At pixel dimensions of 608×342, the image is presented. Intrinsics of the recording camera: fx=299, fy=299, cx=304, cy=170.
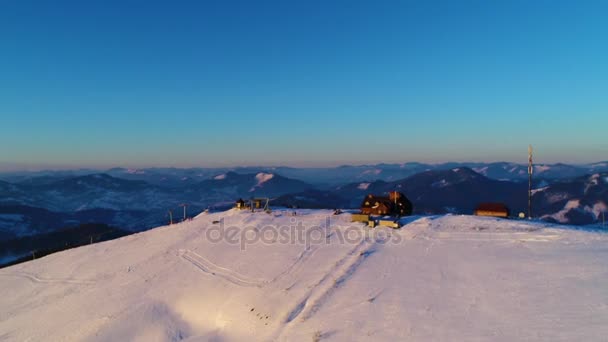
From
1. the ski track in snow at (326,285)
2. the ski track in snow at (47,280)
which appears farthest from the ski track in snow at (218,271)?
the ski track in snow at (47,280)

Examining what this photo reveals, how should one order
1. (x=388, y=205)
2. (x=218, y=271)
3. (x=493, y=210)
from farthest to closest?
(x=493, y=210)
(x=388, y=205)
(x=218, y=271)

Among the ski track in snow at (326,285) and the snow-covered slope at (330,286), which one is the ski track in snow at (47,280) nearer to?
the snow-covered slope at (330,286)

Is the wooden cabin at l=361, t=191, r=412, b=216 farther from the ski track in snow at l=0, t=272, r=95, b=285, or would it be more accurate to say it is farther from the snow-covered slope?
the ski track in snow at l=0, t=272, r=95, b=285

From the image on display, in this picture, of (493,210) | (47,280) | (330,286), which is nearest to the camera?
(330,286)

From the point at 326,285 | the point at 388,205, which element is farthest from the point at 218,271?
the point at 388,205

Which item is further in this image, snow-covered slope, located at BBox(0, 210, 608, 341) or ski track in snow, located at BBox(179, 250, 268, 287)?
ski track in snow, located at BBox(179, 250, 268, 287)

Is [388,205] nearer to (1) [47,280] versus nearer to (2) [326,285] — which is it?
(2) [326,285]

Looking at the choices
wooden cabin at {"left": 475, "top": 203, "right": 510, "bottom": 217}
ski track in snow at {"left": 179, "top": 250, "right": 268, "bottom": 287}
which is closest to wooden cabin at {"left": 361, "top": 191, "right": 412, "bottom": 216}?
wooden cabin at {"left": 475, "top": 203, "right": 510, "bottom": 217}
